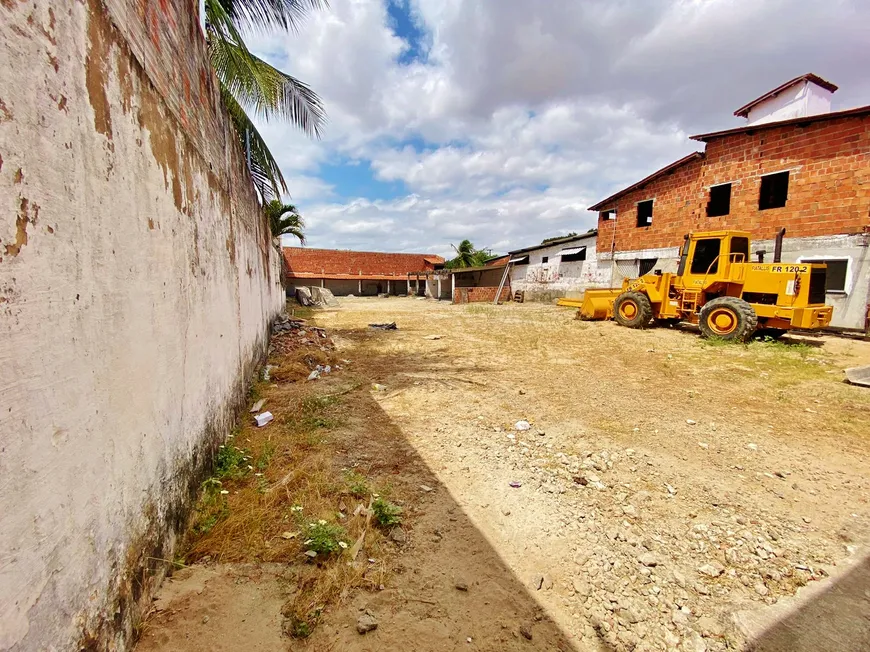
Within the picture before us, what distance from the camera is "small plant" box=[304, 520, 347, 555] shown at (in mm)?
2014

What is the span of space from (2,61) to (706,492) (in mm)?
3950

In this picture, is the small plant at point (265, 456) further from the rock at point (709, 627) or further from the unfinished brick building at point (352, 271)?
the unfinished brick building at point (352, 271)

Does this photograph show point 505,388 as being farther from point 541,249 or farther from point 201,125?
point 541,249

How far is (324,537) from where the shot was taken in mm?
2059

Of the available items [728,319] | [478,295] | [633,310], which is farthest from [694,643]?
[478,295]

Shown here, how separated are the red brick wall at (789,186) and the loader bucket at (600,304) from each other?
5.29 m

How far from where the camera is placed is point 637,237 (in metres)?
15.6

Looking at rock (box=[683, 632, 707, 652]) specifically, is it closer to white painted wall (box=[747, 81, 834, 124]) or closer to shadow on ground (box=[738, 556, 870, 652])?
shadow on ground (box=[738, 556, 870, 652])

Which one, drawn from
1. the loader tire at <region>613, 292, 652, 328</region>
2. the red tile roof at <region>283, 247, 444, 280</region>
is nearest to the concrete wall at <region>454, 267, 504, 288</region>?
the red tile roof at <region>283, 247, 444, 280</region>

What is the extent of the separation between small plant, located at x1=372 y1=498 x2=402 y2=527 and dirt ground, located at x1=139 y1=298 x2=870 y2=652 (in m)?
0.10

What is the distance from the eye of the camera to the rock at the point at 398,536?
7.23 ft

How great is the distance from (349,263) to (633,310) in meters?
27.0

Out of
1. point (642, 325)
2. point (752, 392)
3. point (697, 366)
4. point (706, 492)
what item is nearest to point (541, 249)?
point (642, 325)

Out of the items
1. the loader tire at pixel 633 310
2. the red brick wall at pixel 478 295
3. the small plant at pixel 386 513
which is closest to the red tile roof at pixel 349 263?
the red brick wall at pixel 478 295
